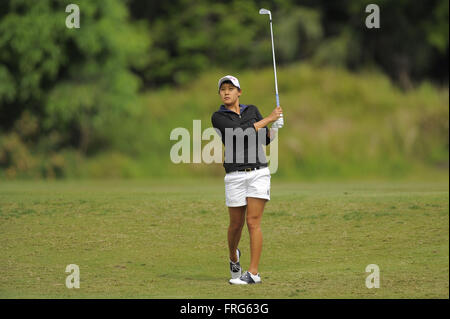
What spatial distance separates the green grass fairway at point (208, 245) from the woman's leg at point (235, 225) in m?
0.41

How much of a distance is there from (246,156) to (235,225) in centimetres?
87

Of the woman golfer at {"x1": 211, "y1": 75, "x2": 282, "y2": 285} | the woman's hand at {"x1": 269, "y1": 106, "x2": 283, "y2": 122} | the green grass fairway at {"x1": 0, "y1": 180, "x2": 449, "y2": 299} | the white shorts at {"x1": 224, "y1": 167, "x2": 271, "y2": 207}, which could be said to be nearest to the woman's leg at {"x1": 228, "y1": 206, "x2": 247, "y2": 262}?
the woman golfer at {"x1": 211, "y1": 75, "x2": 282, "y2": 285}

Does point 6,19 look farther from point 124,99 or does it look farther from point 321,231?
point 321,231

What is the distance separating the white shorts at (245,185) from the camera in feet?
29.5

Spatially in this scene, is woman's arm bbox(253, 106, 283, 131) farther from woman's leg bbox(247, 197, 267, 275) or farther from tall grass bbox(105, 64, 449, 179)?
tall grass bbox(105, 64, 449, 179)

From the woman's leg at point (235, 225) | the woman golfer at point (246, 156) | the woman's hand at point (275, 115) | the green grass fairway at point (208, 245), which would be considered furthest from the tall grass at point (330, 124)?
the woman's hand at point (275, 115)

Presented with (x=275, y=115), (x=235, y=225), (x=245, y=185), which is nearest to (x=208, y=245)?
(x=235, y=225)

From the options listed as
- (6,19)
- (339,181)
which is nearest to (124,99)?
(6,19)

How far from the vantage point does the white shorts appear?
8.98 m

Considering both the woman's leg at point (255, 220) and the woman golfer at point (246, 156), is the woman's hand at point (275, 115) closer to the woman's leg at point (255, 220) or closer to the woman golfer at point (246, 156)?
the woman golfer at point (246, 156)

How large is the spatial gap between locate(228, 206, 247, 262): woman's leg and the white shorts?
0.19 meters

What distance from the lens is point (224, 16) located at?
42625 mm

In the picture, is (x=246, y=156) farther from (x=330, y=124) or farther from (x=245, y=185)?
(x=330, y=124)
